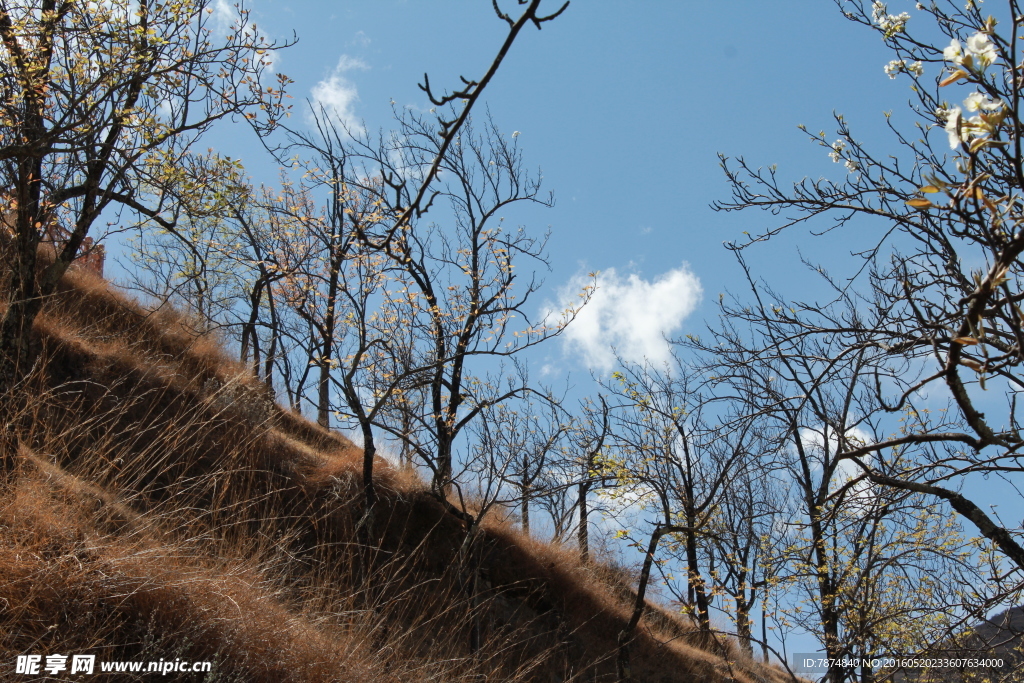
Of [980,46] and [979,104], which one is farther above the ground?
[980,46]

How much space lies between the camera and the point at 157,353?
914 centimetres

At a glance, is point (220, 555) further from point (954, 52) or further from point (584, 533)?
point (584, 533)

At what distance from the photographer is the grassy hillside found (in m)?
3.33

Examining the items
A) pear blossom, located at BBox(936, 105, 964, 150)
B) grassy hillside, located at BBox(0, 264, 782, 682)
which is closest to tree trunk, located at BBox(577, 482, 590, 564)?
grassy hillside, located at BBox(0, 264, 782, 682)

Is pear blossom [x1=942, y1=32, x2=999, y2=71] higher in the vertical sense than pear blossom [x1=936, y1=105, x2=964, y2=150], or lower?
higher

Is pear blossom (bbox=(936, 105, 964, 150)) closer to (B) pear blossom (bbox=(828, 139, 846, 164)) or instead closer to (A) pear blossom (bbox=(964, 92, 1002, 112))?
(A) pear blossom (bbox=(964, 92, 1002, 112))

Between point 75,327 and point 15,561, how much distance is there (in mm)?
6750

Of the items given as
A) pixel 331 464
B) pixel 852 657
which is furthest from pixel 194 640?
pixel 852 657

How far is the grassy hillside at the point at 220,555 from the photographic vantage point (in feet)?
10.9

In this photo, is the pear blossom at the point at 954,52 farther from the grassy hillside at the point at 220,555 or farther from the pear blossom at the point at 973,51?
the grassy hillside at the point at 220,555

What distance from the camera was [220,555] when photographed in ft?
14.5

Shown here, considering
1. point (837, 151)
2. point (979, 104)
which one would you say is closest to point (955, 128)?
point (979, 104)

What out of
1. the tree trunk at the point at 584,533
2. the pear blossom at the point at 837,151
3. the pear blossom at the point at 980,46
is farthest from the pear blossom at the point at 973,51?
the tree trunk at the point at 584,533

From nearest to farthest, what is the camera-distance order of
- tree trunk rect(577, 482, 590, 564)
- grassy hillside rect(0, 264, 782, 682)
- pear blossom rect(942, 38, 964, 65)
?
pear blossom rect(942, 38, 964, 65)
grassy hillside rect(0, 264, 782, 682)
tree trunk rect(577, 482, 590, 564)
